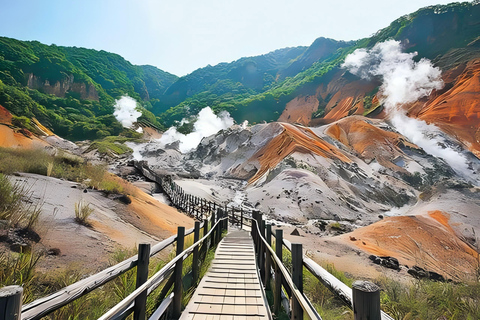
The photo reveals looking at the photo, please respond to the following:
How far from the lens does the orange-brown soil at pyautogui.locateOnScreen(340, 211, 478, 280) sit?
32.0 feet

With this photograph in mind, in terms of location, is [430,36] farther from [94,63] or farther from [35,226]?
[94,63]

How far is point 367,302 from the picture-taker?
4.34 feet

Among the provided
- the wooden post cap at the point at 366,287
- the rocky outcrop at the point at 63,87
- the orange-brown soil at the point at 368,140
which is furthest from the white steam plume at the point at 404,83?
the rocky outcrop at the point at 63,87

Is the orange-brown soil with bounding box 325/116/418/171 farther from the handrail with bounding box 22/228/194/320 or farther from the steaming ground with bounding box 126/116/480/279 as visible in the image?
the handrail with bounding box 22/228/194/320

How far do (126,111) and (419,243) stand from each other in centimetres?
9570

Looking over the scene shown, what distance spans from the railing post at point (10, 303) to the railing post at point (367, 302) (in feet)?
5.10

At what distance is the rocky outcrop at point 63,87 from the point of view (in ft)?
245

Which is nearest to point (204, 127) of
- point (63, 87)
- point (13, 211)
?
point (63, 87)

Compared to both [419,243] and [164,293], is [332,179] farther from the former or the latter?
[164,293]

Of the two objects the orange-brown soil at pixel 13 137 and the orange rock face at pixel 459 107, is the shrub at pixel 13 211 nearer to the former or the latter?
the orange-brown soil at pixel 13 137

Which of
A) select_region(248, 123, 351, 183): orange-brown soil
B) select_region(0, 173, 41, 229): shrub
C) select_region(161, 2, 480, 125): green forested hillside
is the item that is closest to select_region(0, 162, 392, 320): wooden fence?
select_region(0, 173, 41, 229): shrub

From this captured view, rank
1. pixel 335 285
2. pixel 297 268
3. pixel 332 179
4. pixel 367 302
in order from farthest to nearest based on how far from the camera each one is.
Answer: pixel 332 179 → pixel 297 268 → pixel 335 285 → pixel 367 302

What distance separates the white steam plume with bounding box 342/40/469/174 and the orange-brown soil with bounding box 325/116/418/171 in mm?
4748

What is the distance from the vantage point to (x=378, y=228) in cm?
1341
